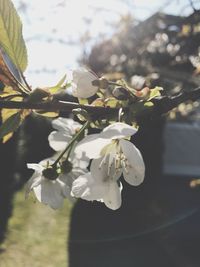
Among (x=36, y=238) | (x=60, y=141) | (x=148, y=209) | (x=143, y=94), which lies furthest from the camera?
(x=148, y=209)

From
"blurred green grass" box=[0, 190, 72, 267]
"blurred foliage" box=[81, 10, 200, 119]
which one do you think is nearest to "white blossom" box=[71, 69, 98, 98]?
"blurred foliage" box=[81, 10, 200, 119]

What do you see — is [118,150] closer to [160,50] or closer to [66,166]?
[66,166]

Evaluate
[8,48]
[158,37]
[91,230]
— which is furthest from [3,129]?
[91,230]

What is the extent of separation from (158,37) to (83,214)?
8.69 ft

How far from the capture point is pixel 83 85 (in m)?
0.67

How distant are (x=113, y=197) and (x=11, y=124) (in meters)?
0.17

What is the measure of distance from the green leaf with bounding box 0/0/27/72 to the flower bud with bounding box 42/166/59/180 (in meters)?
0.17

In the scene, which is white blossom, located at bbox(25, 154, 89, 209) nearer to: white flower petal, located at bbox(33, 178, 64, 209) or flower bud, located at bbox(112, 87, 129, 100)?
white flower petal, located at bbox(33, 178, 64, 209)

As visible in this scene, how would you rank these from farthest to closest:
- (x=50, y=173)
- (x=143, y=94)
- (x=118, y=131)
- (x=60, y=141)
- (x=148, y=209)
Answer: (x=148, y=209), (x=60, y=141), (x=50, y=173), (x=143, y=94), (x=118, y=131)

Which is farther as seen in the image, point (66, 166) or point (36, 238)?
point (36, 238)

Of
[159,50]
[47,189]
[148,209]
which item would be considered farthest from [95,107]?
[148,209]

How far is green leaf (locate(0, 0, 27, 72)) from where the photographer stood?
2.13ft

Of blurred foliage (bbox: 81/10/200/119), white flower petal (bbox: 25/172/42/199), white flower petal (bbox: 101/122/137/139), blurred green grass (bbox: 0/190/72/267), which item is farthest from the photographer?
blurred green grass (bbox: 0/190/72/267)

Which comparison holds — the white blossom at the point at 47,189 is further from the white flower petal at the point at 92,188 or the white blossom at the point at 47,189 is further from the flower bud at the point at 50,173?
the white flower petal at the point at 92,188
